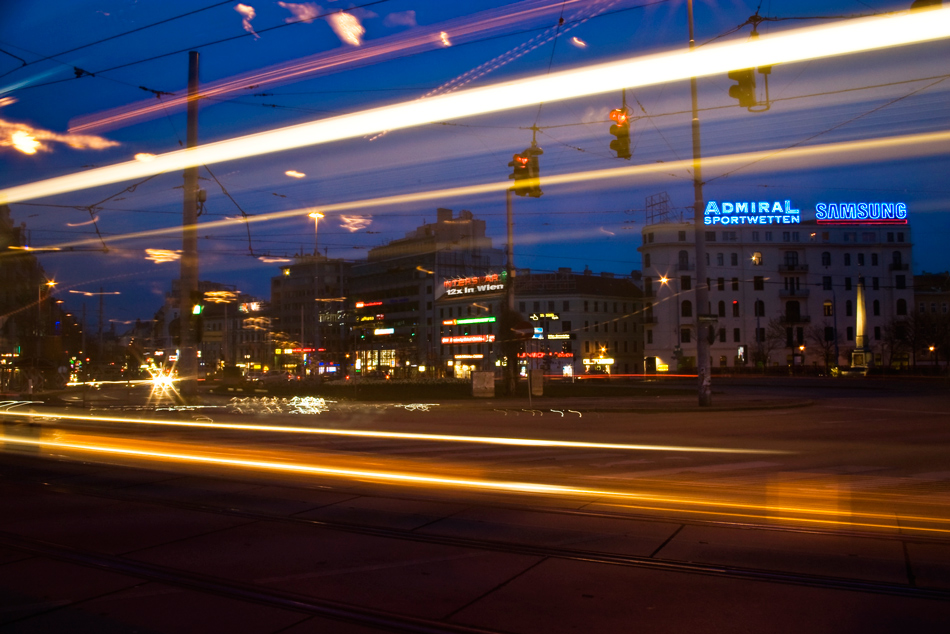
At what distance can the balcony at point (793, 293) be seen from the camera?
283 ft

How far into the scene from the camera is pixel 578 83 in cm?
1741

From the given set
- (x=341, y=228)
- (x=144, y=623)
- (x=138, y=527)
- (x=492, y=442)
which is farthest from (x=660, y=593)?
(x=341, y=228)

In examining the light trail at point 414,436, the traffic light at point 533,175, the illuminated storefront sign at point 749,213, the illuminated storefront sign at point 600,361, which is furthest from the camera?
the illuminated storefront sign at point 600,361

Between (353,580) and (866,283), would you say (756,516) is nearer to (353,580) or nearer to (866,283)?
(353,580)

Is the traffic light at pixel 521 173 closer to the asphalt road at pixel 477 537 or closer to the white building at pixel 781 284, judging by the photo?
the asphalt road at pixel 477 537

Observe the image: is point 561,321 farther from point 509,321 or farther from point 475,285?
point 509,321

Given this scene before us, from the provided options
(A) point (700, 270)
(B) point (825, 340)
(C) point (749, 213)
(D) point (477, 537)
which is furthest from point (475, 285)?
(D) point (477, 537)

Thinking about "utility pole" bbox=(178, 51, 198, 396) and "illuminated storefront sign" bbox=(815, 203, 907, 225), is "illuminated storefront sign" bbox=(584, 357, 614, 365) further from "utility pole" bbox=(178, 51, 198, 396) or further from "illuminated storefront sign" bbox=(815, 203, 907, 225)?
"utility pole" bbox=(178, 51, 198, 396)

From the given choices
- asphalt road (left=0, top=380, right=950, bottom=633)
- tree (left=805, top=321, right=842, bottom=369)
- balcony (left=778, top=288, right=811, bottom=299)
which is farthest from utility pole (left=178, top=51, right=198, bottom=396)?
balcony (left=778, top=288, right=811, bottom=299)

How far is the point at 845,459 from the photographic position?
1375cm

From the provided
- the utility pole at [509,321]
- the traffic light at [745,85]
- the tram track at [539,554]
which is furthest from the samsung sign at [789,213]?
the tram track at [539,554]

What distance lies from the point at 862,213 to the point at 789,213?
867 centimetres

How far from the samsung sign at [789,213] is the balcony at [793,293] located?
9202 mm

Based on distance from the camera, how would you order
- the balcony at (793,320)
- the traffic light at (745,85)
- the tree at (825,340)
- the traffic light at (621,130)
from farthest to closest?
the balcony at (793,320), the tree at (825,340), the traffic light at (621,130), the traffic light at (745,85)
